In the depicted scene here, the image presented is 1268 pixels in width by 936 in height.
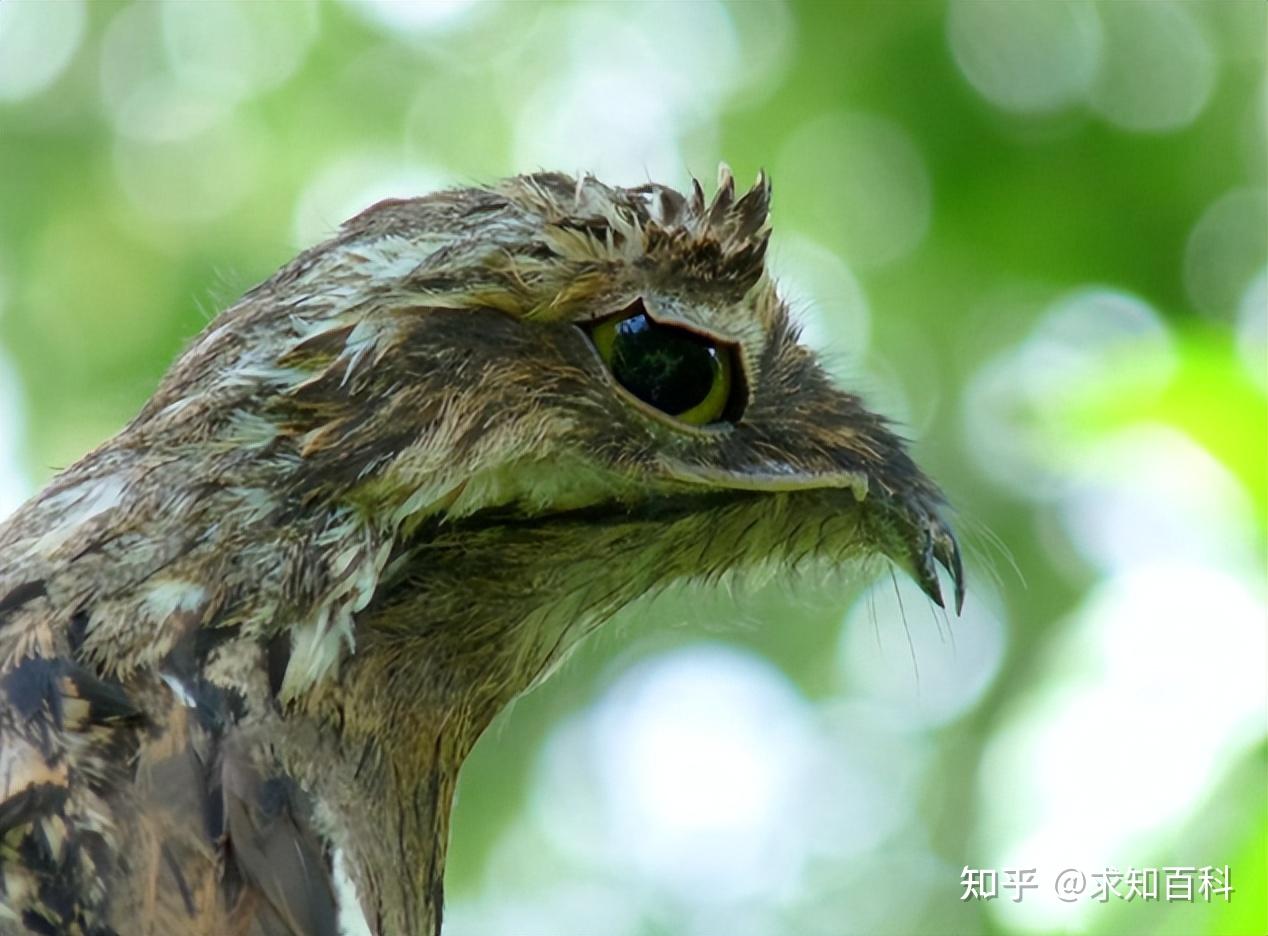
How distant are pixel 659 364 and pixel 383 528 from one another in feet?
1.63

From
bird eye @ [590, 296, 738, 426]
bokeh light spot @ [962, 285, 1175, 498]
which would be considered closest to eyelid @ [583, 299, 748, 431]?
bird eye @ [590, 296, 738, 426]

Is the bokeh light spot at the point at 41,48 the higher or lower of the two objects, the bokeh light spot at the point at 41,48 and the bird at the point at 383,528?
the higher

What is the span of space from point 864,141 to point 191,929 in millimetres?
7226

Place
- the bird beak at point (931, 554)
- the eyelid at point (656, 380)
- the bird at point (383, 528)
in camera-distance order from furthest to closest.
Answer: the bird beak at point (931, 554), the eyelid at point (656, 380), the bird at point (383, 528)

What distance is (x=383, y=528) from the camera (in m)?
2.33

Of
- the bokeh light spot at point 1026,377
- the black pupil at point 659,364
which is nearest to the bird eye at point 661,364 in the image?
the black pupil at point 659,364

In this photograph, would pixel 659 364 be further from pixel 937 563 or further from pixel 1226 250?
pixel 1226 250

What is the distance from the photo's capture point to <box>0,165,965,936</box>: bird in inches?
82.5

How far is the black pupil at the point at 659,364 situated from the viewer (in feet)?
8.16

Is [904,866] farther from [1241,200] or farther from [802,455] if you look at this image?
[802,455]

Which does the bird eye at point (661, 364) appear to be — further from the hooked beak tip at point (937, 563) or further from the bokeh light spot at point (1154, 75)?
the bokeh light spot at point (1154, 75)

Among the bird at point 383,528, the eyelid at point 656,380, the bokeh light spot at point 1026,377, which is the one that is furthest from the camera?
the bokeh light spot at point 1026,377

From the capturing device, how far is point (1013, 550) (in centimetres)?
797

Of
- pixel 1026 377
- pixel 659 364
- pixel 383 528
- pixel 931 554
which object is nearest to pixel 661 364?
pixel 659 364
